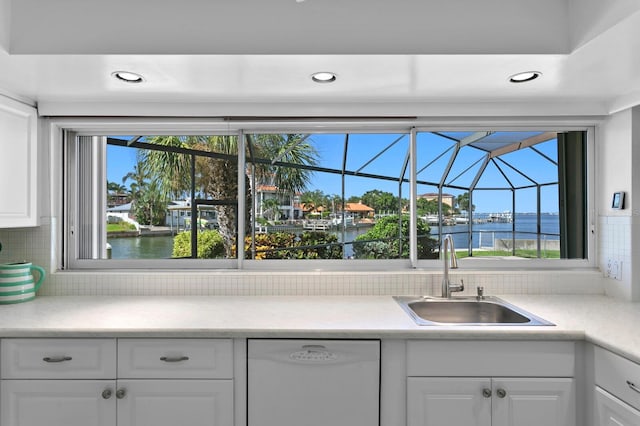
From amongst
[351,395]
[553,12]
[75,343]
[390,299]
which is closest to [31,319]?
[75,343]

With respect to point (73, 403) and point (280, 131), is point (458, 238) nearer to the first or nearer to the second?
point (280, 131)

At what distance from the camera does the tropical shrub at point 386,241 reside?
247cm

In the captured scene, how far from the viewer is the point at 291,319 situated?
5.78 ft

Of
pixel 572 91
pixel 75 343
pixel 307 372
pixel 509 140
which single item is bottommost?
pixel 307 372

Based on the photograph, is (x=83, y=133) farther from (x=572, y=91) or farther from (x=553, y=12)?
(x=572, y=91)

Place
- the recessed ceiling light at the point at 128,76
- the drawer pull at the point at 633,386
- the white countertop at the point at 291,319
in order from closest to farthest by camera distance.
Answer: the drawer pull at the point at 633,386 → the white countertop at the point at 291,319 → the recessed ceiling light at the point at 128,76

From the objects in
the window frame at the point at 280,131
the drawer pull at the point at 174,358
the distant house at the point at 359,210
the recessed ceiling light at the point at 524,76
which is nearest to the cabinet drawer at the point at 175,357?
the drawer pull at the point at 174,358

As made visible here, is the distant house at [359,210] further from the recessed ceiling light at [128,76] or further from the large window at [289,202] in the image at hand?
the recessed ceiling light at [128,76]

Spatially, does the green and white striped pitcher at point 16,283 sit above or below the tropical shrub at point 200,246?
below

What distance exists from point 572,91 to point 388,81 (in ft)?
3.11

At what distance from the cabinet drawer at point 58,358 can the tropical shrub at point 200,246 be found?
85 centimetres

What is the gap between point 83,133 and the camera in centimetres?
240

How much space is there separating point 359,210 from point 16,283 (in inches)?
76.0

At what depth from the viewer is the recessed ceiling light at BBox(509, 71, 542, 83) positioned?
67.2 inches
